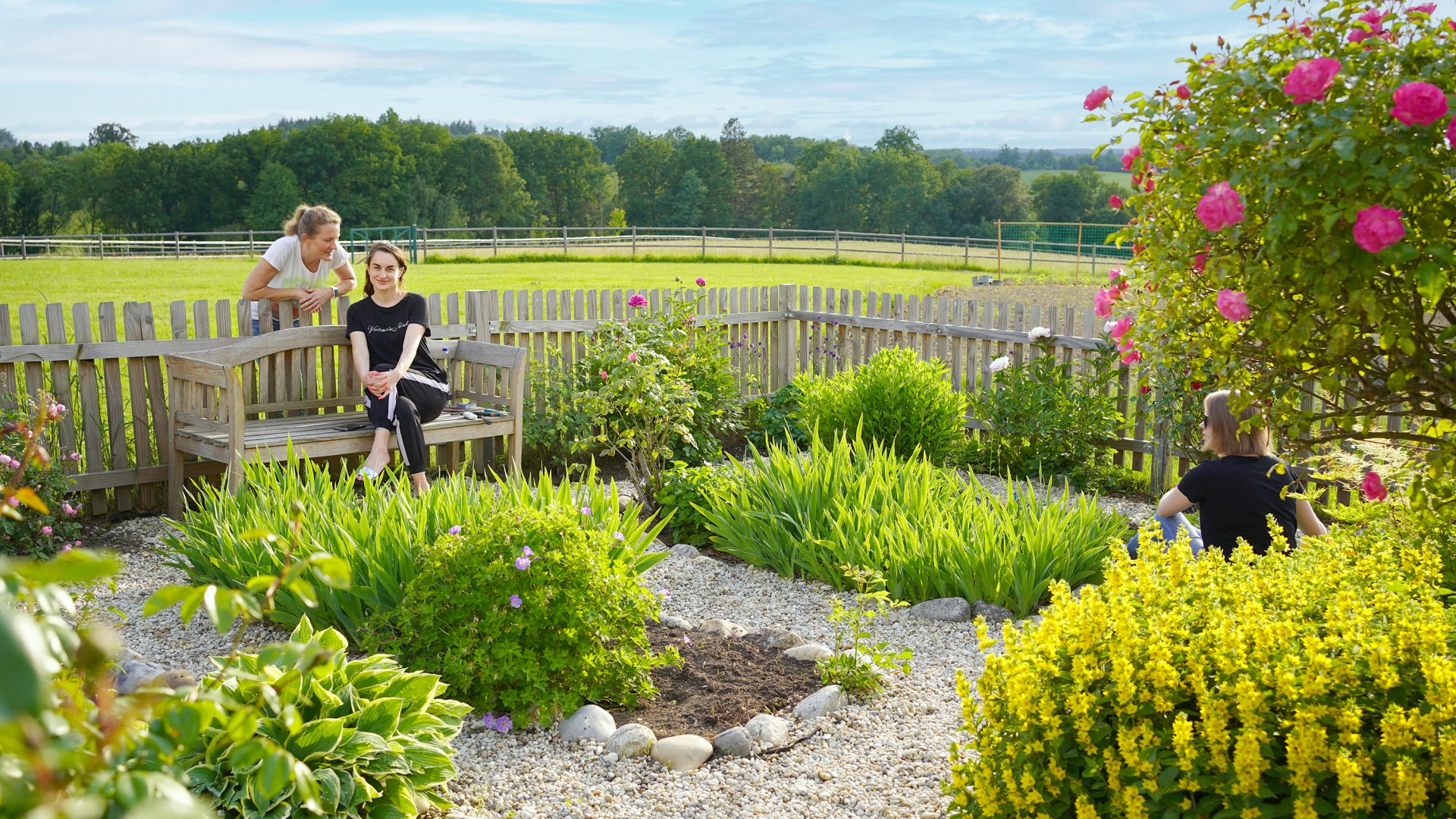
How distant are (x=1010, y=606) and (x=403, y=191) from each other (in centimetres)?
6147

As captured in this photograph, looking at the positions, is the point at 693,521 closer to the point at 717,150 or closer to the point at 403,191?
the point at 403,191

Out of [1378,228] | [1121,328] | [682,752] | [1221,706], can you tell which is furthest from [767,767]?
[1378,228]

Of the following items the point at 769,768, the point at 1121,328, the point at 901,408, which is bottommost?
the point at 769,768

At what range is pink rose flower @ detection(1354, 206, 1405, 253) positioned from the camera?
2020mm

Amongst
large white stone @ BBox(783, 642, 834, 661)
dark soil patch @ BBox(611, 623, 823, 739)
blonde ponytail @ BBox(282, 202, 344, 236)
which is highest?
blonde ponytail @ BBox(282, 202, 344, 236)

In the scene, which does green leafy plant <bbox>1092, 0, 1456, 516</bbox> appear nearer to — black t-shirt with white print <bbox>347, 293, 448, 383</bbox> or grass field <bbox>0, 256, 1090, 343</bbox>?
black t-shirt with white print <bbox>347, 293, 448, 383</bbox>

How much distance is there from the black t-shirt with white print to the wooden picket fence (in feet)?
1.57

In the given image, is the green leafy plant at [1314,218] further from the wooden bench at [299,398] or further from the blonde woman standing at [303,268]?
the blonde woman standing at [303,268]

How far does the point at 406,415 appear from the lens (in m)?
6.11

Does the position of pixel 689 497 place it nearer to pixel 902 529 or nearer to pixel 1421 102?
pixel 902 529

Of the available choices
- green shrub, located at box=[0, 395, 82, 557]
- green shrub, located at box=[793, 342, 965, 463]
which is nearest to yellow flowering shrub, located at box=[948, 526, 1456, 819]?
green shrub, located at box=[793, 342, 965, 463]

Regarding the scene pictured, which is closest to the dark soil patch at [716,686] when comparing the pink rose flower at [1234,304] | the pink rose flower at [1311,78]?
the pink rose flower at [1234,304]

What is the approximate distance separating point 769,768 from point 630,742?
0.43 metres

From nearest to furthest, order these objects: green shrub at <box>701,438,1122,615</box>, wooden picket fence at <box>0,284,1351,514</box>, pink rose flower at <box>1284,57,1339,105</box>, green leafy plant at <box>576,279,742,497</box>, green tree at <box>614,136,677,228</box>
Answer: pink rose flower at <box>1284,57,1339,105</box> → green shrub at <box>701,438,1122,615</box> → wooden picket fence at <box>0,284,1351,514</box> → green leafy plant at <box>576,279,742,497</box> → green tree at <box>614,136,677,228</box>
